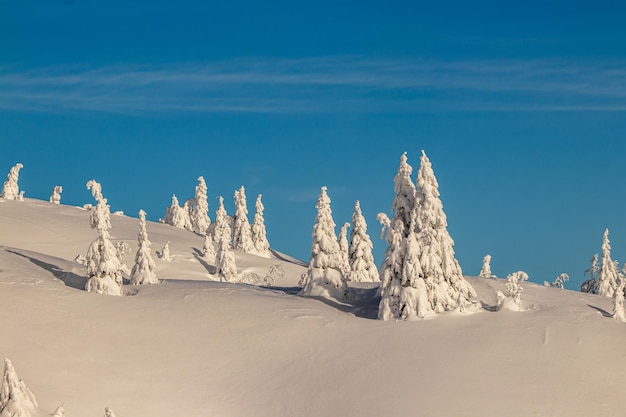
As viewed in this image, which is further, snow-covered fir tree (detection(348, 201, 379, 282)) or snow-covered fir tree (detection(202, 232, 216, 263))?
snow-covered fir tree (detection(202, 232, 216, 263))

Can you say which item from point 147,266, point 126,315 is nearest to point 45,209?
point 147,266

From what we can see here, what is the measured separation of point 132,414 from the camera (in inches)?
1405

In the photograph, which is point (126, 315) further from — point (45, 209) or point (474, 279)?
point (45, 209)

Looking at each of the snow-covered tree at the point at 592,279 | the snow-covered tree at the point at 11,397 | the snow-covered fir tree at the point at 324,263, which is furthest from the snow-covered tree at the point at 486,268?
the snow-covered tree at the point at 11,397

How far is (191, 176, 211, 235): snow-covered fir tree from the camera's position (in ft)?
416

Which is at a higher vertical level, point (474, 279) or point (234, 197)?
point (234, 197)

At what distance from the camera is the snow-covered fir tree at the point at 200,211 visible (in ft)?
416

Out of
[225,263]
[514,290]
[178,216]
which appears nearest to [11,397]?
[514,290]

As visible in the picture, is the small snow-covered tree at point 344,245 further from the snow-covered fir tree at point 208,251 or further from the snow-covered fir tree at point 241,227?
the snow-covered fir tree at point 241,227

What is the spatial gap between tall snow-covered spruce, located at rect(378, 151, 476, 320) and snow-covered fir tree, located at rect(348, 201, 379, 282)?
107 ft

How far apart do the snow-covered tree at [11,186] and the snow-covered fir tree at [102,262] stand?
66.2 m

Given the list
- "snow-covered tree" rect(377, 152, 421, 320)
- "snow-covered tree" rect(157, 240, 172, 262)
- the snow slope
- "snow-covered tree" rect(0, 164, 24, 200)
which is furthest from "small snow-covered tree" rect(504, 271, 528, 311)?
"snow-covered tree" rect(0, 164, 24, 200)

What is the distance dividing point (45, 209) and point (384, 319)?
69.0 metres

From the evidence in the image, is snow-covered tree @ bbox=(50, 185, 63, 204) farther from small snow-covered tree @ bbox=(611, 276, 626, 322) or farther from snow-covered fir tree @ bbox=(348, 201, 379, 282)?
small snow-covered tree @ bbox=(611, 276, 626, 322)
